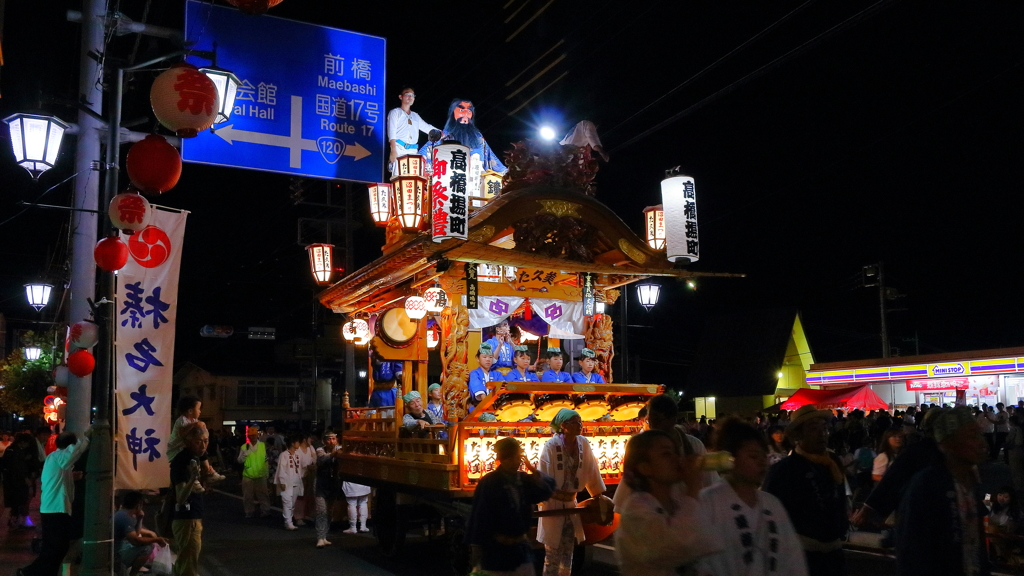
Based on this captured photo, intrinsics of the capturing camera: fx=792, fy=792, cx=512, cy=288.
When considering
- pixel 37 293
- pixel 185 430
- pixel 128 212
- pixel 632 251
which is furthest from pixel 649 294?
pixel 37 293

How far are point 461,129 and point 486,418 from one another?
5941 millimetres

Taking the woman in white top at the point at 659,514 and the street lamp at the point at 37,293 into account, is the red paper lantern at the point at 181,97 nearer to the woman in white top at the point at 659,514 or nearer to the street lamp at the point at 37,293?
the woman in white top at the point at 659,514

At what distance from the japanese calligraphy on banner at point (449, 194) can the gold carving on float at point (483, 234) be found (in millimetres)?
231

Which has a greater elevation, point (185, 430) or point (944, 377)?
point (944, 377)

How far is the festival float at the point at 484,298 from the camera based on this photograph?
32.1 feet

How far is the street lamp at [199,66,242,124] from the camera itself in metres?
8.55

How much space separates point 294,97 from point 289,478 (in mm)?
8430

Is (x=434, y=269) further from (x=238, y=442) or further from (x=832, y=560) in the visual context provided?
→ (x=238, y=442)

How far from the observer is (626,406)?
10.4 meters

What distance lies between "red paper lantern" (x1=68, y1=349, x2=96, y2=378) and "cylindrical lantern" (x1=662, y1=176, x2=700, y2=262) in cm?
797

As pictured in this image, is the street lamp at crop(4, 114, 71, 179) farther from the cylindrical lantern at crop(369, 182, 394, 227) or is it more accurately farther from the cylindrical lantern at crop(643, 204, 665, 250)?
the cylindrical lantern at crop(643, 204, 665, 250)

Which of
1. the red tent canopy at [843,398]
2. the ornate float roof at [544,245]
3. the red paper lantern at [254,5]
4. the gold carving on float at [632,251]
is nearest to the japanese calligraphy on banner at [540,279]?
the ornate float roof at [544,245]

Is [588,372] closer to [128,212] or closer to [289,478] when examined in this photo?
[128,212]

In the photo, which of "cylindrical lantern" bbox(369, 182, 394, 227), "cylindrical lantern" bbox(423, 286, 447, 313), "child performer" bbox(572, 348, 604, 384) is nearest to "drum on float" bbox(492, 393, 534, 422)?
"child performer" bbox(572, 348, 604, 384)
